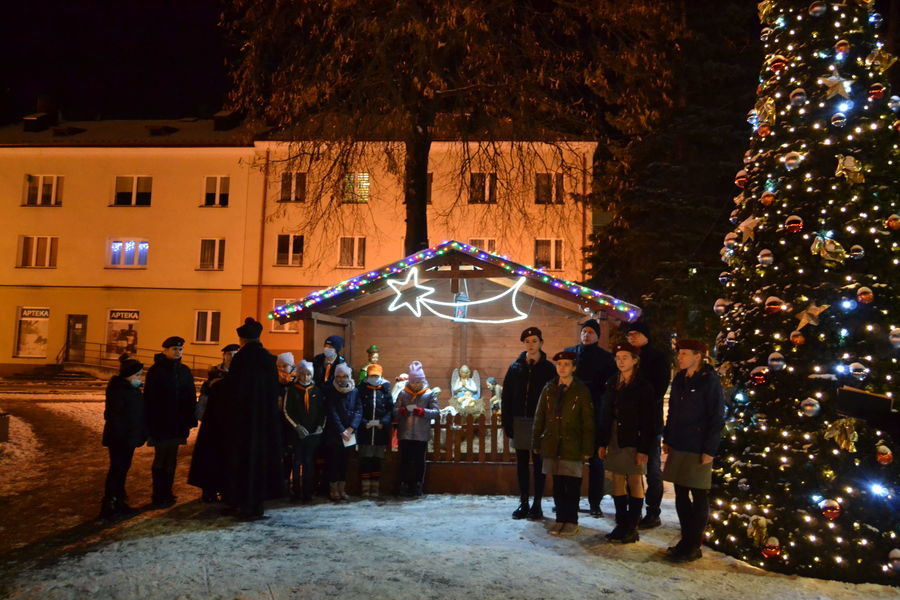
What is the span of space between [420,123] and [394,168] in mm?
1118

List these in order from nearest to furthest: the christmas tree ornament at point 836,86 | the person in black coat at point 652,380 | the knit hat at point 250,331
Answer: the christmas tree ornament at point 836,86 < the person in black coat at point 652,380 < the knit hat at point 250,331

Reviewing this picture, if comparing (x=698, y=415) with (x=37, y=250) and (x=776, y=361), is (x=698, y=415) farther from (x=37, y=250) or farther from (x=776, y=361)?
(x=37, y=250)

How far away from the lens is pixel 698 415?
6379mm

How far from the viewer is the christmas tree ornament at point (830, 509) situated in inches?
233

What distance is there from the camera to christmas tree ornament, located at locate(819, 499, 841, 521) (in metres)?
5.93

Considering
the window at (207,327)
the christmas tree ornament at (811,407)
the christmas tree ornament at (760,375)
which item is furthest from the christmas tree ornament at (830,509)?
the window at (207,327)

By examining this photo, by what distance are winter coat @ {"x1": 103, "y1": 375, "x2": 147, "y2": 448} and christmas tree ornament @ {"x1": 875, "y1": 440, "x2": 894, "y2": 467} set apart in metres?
7.26

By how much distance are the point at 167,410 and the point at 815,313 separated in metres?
7.02

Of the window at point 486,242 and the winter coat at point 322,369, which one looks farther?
the window at point 486,242

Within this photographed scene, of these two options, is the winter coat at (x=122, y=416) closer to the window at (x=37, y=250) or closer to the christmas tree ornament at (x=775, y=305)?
the christmas tree ornament at (x=775, y=305)

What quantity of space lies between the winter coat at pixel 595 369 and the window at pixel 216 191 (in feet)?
89.1

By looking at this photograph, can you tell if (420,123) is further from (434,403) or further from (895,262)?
(895,262)

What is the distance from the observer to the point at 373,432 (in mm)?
9156

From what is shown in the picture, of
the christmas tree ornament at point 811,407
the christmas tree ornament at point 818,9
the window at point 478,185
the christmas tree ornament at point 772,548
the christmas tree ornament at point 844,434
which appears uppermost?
the window at point 478,185
